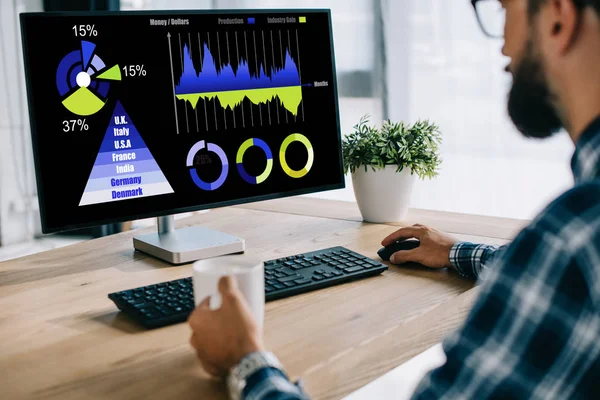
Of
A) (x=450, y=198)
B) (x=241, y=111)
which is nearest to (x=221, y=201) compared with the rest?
(x=241, y=111)

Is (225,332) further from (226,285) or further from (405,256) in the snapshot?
(405,256)

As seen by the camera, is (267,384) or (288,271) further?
(288,271)

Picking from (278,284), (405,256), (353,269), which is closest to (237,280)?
(278,284)

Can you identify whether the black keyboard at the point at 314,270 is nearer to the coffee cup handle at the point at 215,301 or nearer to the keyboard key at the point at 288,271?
the keyboard key at the point at 288,271

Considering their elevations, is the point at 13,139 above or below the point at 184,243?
above

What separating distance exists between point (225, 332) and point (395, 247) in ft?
2.04

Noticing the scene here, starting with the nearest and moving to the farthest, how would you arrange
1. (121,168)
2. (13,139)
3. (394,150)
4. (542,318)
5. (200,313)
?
(542,318), (200,313), (121,168), (394,150), (13,139)

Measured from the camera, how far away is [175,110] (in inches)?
56.5

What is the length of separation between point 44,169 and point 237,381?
2.16 feet

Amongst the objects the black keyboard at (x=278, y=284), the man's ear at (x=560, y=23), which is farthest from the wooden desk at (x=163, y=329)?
the man's ear at (x=560, y=23)

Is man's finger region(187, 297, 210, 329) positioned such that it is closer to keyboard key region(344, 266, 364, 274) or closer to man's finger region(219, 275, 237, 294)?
man's finger region(219, 275, 237, 294)

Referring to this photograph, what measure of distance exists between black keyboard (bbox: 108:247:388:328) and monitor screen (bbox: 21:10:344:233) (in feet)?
0.78

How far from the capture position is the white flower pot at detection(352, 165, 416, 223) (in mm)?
1714

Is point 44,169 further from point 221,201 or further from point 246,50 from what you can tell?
point 246,50
